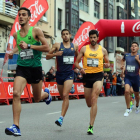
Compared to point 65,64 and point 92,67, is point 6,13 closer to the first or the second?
point 65,64

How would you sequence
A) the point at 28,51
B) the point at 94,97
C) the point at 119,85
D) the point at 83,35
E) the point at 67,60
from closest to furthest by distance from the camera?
the point at 28,51, the point at 94,97, the point at 67,60, the point at 83,35, the point at 119,85

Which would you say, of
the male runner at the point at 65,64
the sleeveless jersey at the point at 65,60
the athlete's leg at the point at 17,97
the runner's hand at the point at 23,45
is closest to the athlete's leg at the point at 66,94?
the male runner at the point at 65,64

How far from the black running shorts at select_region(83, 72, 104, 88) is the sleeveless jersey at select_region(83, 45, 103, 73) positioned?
0.23ft

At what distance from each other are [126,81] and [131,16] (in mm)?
48684

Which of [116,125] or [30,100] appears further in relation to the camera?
[30,100]

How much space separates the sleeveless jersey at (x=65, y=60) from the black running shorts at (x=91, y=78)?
2.34ft

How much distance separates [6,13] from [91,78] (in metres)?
18.2

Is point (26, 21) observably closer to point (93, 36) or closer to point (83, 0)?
point (93, 36)

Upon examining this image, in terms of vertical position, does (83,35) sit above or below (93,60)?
above

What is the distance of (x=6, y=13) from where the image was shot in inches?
1003

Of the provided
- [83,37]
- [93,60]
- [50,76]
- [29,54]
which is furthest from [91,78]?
[83,37]

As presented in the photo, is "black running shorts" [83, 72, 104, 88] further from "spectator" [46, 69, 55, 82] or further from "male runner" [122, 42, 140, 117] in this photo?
"spectator" [46, 69, 55, 82]

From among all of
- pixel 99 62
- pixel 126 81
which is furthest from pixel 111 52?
pixel 99 62

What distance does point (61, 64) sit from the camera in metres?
8.95
